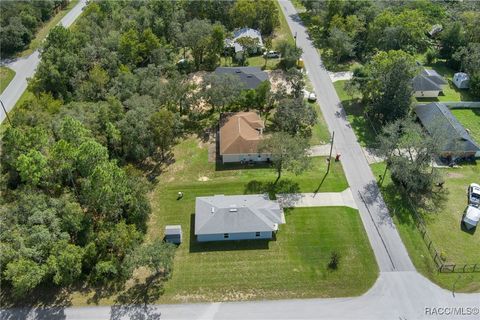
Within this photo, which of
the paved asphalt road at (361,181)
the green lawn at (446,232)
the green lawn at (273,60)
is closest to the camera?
the green lawn at (446,232)

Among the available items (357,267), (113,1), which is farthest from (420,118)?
(113,1)

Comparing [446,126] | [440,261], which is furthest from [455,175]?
[440,261]

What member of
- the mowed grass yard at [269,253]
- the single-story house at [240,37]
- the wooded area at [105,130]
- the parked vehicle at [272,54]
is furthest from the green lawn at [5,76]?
the parked vehicle at [272,54]

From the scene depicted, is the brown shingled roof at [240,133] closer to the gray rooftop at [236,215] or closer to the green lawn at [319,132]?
the green lawn at [319,132]

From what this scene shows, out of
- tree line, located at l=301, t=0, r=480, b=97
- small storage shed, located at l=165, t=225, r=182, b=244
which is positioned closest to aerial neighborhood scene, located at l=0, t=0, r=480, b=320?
small storage shed, located at l=165, t=225, r=182, b=244

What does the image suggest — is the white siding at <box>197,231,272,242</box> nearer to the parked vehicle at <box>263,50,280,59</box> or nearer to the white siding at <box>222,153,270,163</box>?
the white siding at <box>222,153,270,163</box>

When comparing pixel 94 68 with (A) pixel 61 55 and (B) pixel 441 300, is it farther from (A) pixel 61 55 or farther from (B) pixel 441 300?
Result: (B) pixel 441 300
